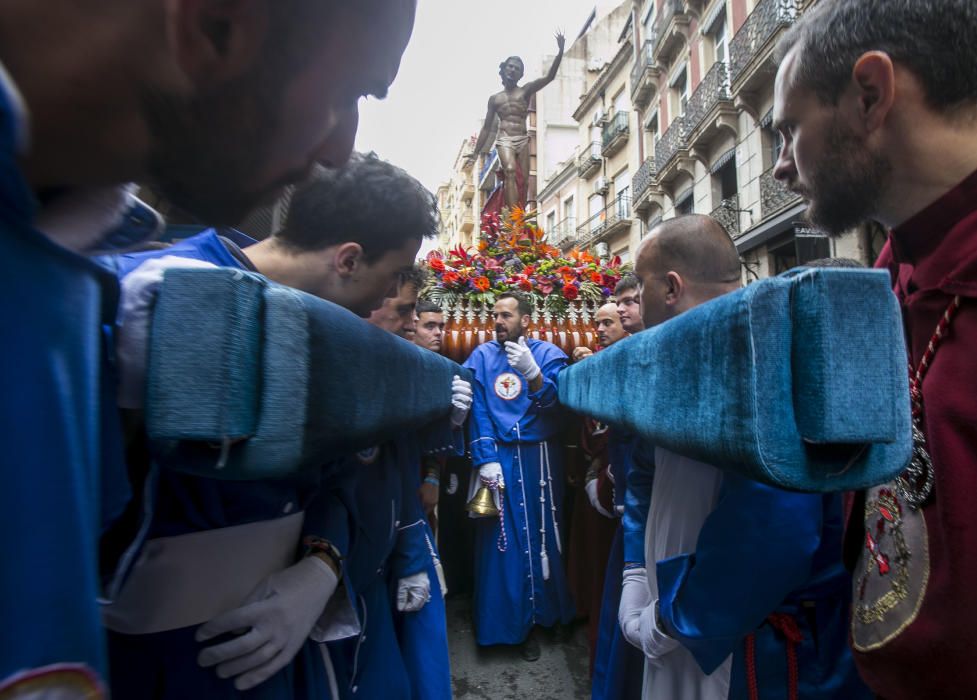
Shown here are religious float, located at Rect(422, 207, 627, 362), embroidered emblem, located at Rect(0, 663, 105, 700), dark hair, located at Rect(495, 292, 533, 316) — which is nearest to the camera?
embroidered emblem, located at Rect(0, 663, 105, 700)

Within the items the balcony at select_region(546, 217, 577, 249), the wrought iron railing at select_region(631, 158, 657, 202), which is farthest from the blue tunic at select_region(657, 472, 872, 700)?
the balcony at select_region(546, 217, 577, 249)

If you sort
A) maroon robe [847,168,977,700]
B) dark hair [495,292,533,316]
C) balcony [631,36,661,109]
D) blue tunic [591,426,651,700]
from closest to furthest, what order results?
maroon robe [847,168,977,700] → blue tunic [591,426,651,700] → dark hair [495,292,533,316] → balcony [631,36,661,109]

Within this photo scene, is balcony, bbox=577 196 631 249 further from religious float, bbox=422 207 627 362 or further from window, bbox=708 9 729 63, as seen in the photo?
religious float, bbox=422 207 627 362

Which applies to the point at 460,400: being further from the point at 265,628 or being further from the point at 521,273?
the point at 265,628

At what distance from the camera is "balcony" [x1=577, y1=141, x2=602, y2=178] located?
22.2 meters

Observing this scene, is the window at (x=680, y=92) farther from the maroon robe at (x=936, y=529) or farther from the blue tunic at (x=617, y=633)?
the maroon robe at (x=936, y=529)

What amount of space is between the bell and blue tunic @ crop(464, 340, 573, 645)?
181 mm

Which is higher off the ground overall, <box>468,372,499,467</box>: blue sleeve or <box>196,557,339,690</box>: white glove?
<box>468,372,499,467</box>: blue sleeve

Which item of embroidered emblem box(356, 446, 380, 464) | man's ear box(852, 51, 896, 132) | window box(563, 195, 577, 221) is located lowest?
embroidered emblem box(356, 446, 380, 464)

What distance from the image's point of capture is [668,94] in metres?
17.0

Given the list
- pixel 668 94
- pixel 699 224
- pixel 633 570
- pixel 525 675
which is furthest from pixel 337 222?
pixel 668 94

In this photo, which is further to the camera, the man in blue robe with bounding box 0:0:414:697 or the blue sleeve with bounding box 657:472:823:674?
the blue sleeve with bounding box 657:472:823:674

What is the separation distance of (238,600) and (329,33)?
983mm

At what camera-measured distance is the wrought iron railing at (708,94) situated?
1328 centimetres
